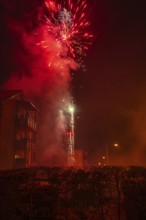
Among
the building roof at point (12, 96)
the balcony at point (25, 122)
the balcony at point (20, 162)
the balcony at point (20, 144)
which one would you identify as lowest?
the balcony at point (20, 162)

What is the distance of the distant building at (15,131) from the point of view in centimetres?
3161

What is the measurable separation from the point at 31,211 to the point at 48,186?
89cm

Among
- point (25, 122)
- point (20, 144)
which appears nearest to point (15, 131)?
point (20, 144)

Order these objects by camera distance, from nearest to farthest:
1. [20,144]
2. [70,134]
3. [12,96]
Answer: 1. [12,96]
2. [20,144]
3. [70,134]

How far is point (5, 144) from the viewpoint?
31.9m

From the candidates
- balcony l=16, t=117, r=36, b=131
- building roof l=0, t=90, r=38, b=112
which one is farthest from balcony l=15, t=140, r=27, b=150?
building roof l=0, t=90, r=38, b=112

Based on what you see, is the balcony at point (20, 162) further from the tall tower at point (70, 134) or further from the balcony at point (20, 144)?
the tall tower at point (70, 134)

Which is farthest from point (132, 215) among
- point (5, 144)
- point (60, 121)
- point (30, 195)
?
point (60, 121)

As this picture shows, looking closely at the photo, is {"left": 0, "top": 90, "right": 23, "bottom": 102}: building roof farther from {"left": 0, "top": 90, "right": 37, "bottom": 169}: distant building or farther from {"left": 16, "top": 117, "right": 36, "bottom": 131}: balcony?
{"left": 16, "top": 117, "right": 36, "bottom": 131}: balcony

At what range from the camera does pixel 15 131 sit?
113 feet

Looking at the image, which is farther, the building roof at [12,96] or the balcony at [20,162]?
the balcony at [20,162]

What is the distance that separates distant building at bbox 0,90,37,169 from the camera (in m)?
31.6

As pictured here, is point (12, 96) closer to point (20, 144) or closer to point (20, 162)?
point (20, 144)

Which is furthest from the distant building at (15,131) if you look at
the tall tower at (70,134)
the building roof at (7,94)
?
the tall tower at (70,134)
